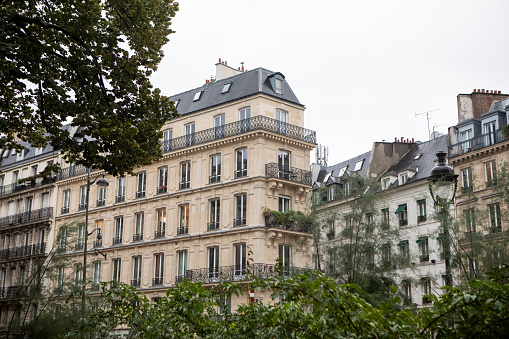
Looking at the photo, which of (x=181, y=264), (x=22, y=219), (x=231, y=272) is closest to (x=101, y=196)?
(x=181, y=264)

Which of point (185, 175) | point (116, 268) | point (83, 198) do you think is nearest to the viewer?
point (185, 175)

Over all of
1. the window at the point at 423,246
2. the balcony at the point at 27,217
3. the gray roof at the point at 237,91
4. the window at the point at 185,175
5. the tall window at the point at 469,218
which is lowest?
the tall window at the point at 469,218

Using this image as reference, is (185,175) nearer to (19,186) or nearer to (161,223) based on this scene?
(161,223)

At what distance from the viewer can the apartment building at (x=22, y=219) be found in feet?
160

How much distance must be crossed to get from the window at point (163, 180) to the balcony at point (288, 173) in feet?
26.0

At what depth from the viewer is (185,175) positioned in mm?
39719

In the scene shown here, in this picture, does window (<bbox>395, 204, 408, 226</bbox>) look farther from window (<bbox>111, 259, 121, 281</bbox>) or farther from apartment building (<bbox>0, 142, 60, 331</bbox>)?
apartment building (<bbox>0, 142, 60, 331</bbox>)

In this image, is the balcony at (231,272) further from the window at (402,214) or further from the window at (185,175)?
the window at (402,214)

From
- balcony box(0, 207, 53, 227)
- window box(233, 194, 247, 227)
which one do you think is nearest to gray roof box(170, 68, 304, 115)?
window box(233, 194, 247, 227)

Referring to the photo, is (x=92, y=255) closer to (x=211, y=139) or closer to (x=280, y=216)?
(x=211, y=139)

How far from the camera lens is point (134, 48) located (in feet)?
47.1

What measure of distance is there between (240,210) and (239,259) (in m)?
2.72

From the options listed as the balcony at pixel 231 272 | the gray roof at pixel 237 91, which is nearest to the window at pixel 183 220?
the balcony at pixel 231 272

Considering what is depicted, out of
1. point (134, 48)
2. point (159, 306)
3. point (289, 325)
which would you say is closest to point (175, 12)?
point (134, 48)
